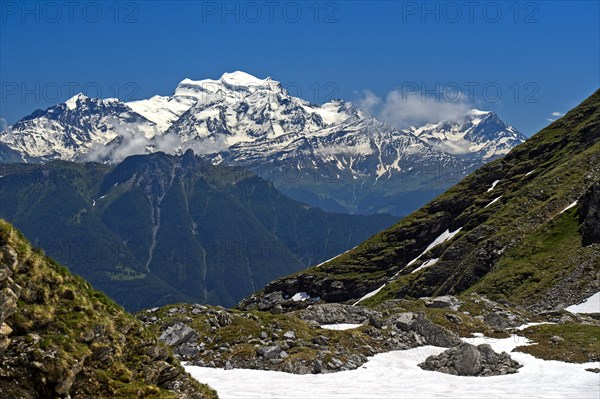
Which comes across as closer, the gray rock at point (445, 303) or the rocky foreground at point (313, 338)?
the rocky foreground at point (313, 338)

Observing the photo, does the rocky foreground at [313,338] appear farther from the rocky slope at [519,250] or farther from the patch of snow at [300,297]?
the patch of snow at [300,297]

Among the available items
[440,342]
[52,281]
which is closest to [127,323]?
[52,281]

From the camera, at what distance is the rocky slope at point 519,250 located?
115m

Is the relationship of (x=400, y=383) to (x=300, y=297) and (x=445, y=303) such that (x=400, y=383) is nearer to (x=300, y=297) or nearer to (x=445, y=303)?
(x=445, y=303)

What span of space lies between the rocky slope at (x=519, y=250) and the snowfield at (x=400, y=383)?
187 feet

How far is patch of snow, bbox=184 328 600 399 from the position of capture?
44438 millimetres

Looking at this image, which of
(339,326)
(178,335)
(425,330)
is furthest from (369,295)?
(178,335)

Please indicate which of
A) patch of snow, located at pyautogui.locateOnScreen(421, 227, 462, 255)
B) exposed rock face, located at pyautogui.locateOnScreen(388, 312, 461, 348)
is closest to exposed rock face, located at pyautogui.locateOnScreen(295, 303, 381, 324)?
exposed rock face, located at pyautogui.locateOnScreen(388, 312, 461, 348)

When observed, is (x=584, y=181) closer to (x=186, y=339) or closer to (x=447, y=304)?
(x=447, y=304)

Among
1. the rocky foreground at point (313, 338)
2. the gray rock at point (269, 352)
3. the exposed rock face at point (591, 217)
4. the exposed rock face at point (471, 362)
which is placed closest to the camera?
the exposed rock face at point (471, 362)

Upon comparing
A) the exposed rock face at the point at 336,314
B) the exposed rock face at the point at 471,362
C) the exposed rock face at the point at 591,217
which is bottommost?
the exposed rock face at the point at 471,362

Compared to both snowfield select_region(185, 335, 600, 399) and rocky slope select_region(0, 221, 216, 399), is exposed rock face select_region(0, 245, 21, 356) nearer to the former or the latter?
rocky slope select_region(0, 221, 216, 399)

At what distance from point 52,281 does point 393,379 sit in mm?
30074

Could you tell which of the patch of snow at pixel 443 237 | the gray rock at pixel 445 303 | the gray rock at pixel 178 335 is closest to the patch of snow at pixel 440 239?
the patch of snow at pixel 443 237
